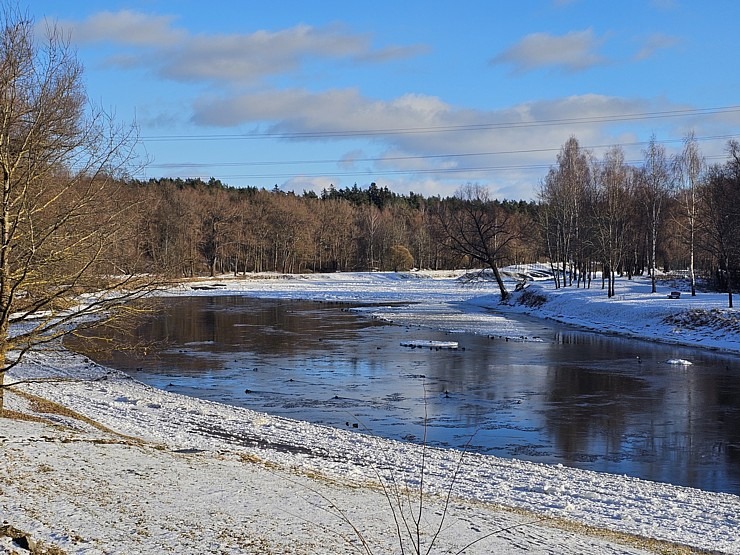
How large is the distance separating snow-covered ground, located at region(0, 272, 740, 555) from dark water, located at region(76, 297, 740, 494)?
170 cm

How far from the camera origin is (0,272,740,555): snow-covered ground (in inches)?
340

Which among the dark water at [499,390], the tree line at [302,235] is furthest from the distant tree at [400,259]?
the dark water at [499,390]

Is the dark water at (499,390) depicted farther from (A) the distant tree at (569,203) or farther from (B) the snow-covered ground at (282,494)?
(A) the distant tree at (569,203)

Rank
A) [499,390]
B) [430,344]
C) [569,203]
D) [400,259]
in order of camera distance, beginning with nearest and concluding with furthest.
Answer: [499,390] → [430,344] → [569,203] → [400,259]

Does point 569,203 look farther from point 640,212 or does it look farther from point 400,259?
point 400,259

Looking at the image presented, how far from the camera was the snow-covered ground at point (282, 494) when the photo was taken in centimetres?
863

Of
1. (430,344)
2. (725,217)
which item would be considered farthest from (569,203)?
(430,344)

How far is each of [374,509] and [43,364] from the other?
65.5 feet

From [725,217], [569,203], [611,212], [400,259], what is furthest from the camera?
[400,259]

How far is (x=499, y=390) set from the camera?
23234mm

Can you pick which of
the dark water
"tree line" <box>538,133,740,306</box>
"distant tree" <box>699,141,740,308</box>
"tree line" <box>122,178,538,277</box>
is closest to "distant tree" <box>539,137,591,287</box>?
"tree line" <box>538,133,740,306</box>

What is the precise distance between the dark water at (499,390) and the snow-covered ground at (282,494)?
66.8 inches

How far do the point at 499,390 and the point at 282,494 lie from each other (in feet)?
44.8

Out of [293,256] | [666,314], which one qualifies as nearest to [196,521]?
[666,314]
